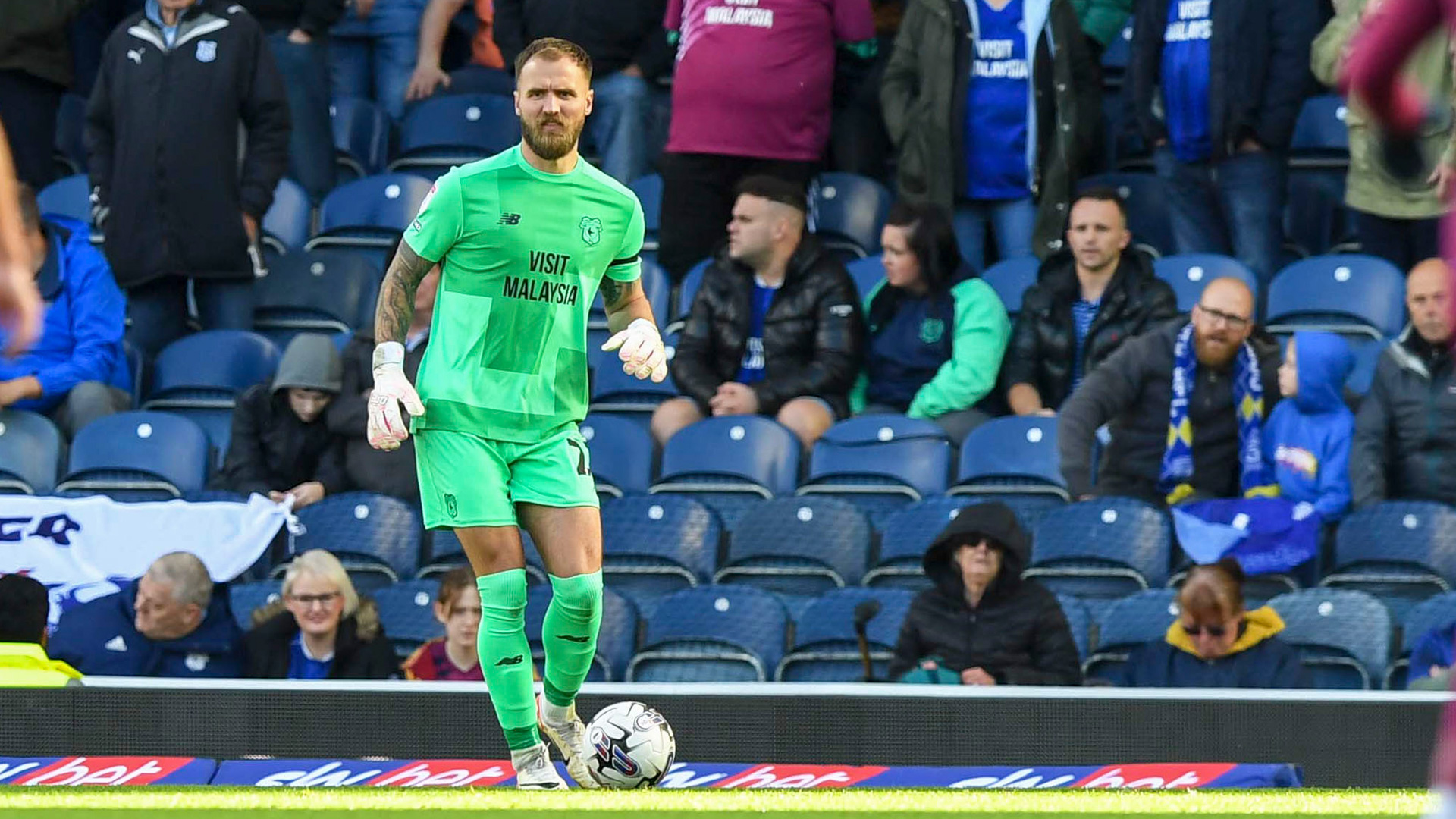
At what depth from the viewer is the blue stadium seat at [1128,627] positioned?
32.0 ft

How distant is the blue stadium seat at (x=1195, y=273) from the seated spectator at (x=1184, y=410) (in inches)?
28.8

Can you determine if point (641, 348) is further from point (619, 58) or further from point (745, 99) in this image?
point (619, 58)

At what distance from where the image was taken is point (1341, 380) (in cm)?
1025

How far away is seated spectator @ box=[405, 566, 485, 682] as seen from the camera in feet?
32.1

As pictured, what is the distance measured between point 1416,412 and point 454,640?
411 centimetres

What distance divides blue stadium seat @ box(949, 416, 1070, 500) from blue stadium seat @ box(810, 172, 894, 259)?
2.07 m

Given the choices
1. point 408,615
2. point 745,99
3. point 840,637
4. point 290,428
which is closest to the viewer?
point 840,637

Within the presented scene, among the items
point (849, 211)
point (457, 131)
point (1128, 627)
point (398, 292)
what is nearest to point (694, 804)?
point (398, 292)

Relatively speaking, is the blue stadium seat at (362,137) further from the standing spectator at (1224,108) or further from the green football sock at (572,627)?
the green football sock at (572,627)

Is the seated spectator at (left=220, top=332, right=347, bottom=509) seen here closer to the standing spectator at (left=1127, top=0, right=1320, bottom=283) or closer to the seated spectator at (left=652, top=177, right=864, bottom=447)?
the seated spectator at (left=652, top=177, right=864, bottom=447)

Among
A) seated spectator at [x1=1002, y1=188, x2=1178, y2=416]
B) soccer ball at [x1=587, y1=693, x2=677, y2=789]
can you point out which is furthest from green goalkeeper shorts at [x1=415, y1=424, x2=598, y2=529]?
seated spectator at [x1=1002, y1=188, x2=1178, y2=416]

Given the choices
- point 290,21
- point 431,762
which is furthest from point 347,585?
point 290,21

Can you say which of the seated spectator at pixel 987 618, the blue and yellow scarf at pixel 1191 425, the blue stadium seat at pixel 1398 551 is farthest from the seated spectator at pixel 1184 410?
the seated spectator at pixel 987 618

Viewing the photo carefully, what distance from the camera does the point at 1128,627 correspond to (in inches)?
386
